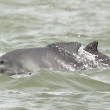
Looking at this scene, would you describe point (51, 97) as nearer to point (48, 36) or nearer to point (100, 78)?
point (100, 78)

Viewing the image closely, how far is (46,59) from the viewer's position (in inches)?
396

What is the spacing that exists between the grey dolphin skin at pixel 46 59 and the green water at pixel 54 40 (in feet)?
0.74

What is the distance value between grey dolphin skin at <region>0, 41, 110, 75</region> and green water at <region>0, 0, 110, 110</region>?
224 millimetres

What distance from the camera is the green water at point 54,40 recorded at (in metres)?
8.12

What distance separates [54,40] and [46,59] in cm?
686

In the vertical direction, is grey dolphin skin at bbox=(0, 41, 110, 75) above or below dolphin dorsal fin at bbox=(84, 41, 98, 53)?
below

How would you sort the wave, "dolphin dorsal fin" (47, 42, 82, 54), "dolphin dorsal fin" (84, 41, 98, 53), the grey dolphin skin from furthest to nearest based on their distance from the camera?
"dolphin dorsal fin" (84, 41, 98, 53), "dolphin dorsal fin" (47, 42, 82, 54), the grey dolphin skin, the wave

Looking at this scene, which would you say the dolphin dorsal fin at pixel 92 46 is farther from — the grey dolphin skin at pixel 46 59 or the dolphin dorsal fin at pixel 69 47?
the dolphin dorsal fin at pixel 69 47

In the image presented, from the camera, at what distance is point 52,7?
23.8 meters

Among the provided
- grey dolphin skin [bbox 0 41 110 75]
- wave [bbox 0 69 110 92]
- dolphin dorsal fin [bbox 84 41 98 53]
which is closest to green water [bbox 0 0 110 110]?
wave [bbox 0 69 110 92]

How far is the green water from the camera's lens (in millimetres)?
8125

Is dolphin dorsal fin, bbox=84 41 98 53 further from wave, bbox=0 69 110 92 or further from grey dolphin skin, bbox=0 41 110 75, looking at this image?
wave, bbox=0 69 110 92

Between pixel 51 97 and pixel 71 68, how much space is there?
6.36ft

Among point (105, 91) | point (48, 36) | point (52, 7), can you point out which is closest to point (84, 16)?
point (52, 7)
